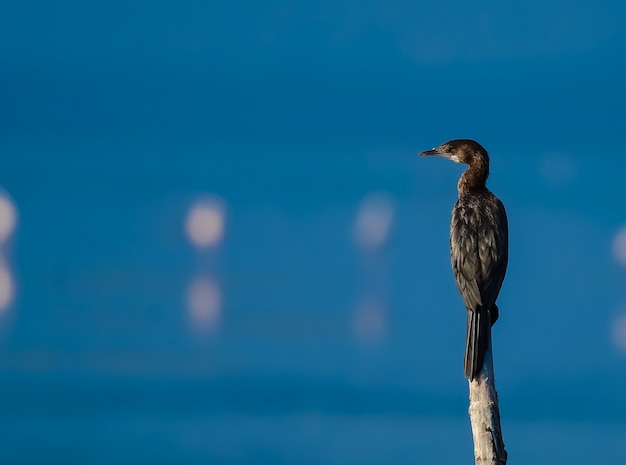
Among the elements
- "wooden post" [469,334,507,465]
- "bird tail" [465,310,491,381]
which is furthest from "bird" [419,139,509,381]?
"wooden post" [469,334,507,465]

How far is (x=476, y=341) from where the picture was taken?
9.95m

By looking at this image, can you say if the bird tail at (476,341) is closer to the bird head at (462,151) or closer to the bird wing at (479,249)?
the bird wing at (479,249)

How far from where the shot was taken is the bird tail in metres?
9.71

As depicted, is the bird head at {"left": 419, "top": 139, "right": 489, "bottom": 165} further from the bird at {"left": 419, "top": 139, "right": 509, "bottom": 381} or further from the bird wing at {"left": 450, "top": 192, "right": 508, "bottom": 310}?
the bird wing at {"left": 450, "top": 192, "right": 508, "bottom": 310}

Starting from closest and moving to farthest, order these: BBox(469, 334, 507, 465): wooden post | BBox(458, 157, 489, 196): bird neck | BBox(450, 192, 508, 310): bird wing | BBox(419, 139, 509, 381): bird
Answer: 1. BBox(469, 334, 507, 465): wooden post
2. BBox(419, 139, 509, 381): bird
3. BBox(450, 192, 508, 310): bird wing
4. BBox(458, 157, 489, 196): bird neck

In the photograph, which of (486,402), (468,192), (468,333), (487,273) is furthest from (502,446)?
(468,192)

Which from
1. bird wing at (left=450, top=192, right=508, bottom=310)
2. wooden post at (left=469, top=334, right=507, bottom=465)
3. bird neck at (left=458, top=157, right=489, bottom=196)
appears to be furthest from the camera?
bird neck at (left=458, top=157, right=489, bottom=196)

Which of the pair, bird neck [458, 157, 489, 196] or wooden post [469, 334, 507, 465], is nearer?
wooden post [469, 334, 507, 465]

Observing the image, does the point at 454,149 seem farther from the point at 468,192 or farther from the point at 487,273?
the point at 487,273

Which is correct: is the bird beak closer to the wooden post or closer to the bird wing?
the bird wing

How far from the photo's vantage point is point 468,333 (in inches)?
398

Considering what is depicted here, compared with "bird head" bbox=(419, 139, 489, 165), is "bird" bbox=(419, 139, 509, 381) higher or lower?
lower

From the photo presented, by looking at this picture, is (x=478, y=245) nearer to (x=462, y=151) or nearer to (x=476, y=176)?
(x=476, y=176)

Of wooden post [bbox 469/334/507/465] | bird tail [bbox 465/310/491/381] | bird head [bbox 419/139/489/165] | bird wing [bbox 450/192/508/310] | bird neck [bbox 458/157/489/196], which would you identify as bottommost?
wooden post [bbox 469/334/507/465]
